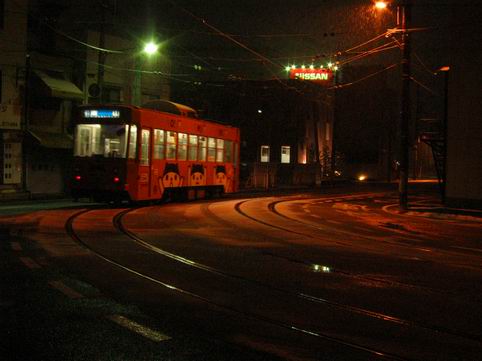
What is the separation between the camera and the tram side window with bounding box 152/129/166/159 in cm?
2259

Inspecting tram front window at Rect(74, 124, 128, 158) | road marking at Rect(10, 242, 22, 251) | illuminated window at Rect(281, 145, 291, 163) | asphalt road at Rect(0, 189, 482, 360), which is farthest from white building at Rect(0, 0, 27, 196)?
illuminated window at Rect(281, 145, 291, 163)

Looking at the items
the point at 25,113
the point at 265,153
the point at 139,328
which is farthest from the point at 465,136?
the point at 265,153

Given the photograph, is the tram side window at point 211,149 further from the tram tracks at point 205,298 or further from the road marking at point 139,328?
the road marking at point 139,328

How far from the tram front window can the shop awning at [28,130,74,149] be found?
7.81m

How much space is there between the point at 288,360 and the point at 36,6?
1224 inches

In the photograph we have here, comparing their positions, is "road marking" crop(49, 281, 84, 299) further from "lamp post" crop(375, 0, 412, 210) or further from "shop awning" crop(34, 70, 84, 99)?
"shop awning" crop(34, 70, 84, 99)

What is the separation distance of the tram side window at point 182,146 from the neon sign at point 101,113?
390cm

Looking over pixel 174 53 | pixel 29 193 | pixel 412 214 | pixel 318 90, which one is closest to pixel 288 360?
pixel 412 214

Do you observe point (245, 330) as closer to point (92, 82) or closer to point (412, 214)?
point (412, 214)

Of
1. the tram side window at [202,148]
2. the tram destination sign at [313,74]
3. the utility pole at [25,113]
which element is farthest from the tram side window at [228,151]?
the tram destination sign at [313,74]

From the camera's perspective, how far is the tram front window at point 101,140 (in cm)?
2127

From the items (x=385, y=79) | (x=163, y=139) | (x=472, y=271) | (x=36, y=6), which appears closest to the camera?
(x=472, y=271)

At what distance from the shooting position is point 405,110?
985 inches

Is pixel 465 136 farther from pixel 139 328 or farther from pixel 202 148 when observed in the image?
pixel 139 328
